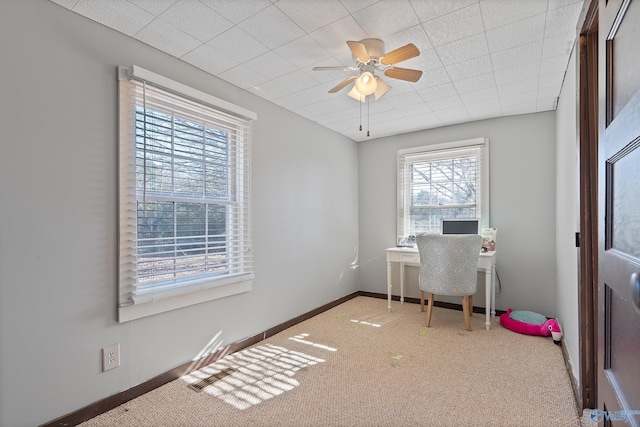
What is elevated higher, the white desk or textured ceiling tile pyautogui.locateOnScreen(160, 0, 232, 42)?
textured ceiling tile pyautogui.locateOnScreen(160, 0, 232, 42)

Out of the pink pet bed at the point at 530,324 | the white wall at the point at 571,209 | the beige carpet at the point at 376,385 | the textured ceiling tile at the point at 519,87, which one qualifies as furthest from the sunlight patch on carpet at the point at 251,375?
the textured ceiling tile at the point at 519,87

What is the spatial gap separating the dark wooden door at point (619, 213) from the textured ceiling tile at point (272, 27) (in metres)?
1.48

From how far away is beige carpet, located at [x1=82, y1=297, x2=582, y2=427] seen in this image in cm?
178

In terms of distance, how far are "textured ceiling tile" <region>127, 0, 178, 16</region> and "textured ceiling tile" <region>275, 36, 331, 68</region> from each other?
0.70m

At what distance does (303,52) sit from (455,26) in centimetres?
97

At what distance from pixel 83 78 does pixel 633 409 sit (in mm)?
2633

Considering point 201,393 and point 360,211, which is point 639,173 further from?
point 360,211

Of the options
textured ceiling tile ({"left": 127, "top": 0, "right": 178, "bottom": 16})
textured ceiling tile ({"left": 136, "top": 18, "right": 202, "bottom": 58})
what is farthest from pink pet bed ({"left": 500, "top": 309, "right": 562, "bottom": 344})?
textured ceiling tile ({"left": 127, "top": 0, "right": 178, "bottom": 16})

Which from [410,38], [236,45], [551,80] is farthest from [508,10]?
[236,45]

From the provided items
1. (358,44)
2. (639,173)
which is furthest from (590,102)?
(639,173)

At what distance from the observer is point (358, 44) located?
1861mm

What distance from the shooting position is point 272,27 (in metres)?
1.92

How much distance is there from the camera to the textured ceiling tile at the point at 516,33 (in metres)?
1.88

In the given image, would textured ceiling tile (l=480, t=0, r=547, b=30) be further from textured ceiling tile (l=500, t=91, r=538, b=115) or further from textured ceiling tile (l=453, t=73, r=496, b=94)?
textured ceiling tile (l=500, t=91, r=538, b=115)
